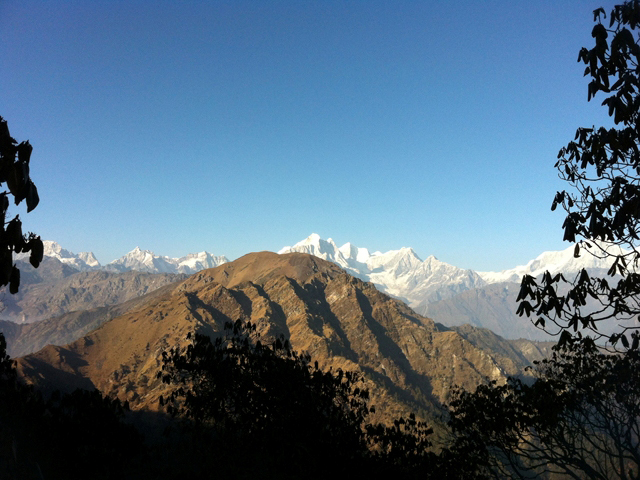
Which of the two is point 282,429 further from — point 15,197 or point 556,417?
point 15,197

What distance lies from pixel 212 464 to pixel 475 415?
14.6m

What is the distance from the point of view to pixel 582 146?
10414mm

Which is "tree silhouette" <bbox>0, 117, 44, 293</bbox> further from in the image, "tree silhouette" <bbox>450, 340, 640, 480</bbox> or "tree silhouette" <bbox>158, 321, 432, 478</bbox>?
"tree silhouette" <bbox>450, 340, 640, 480</bbox>

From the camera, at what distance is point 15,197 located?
20.5 feet

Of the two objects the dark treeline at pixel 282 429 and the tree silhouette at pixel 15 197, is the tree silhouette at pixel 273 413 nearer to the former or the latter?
the dark treeline at pixel 282 429

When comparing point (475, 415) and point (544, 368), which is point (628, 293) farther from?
point (544, 368)

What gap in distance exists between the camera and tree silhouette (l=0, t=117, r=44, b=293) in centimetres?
615

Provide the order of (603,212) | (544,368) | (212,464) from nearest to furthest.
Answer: (603,212) → (212,464) → (544,368)

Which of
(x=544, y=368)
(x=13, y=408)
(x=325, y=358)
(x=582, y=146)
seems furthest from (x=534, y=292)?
(x=325, y=358)

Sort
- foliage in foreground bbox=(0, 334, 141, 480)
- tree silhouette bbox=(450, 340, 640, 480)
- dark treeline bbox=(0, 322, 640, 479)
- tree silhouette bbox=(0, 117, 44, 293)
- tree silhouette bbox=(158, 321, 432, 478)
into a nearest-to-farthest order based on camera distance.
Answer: tree silhouette bbox=(0, 117, 44, 293)
foliage in foreground bbox=(0, 334, 141, 480)
dark treeline bbox=(0, 322, 640, 479)
tree silhouette bbox=(158, 321, 432, 478)
tree silhouette bbox=(450, 340, 640, 480)

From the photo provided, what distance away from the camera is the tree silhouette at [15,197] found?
615 cm

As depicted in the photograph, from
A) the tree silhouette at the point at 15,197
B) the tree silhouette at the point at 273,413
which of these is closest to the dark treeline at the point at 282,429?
the tree silhouette at the point at 273,413

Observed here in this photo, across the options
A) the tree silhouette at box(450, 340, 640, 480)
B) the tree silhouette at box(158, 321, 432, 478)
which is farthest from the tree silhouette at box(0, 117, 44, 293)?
the tree silhouette at box(450, 340, 640, 480)

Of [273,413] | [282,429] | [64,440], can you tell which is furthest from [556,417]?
[64,440]
